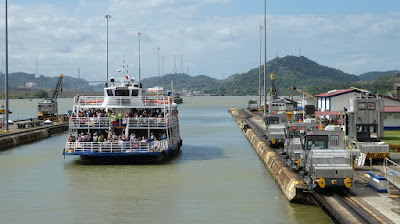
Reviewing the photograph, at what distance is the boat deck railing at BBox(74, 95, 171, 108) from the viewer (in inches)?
1656

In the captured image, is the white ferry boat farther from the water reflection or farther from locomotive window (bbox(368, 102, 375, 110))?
locomotive window (bbox(368, 102, 375, 110))

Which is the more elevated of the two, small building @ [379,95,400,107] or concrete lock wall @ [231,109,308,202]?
small building @ [379,95,400,107]

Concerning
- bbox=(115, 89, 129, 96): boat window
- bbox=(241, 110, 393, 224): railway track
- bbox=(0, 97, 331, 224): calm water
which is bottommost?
bbox=(0, 97, 331, 224): calm water

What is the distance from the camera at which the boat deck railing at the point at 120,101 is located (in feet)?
138

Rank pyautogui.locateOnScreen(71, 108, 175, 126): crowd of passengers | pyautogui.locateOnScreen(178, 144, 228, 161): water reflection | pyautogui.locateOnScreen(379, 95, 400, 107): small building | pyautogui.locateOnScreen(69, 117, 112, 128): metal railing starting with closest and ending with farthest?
1. pyautogui.locateOnScreen(69, 117, 112, 128): metal railing
2. pyautogui.locateOnScreen(71, 108, 175, 126): crowd of passengers
3. pyautogui.locateOnScreen(178, 144, 228, 161): water reflection
4. pyautogui.locateOnScreen(379, 95, 400, 107): small building

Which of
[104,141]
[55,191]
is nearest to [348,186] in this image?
[55,191]

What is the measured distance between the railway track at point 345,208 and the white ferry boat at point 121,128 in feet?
54.9

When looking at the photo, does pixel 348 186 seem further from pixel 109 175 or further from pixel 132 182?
pixel 109 175

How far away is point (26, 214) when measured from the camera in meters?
25.0

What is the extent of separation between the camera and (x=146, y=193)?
29.6 meters

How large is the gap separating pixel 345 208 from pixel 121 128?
74.3ft

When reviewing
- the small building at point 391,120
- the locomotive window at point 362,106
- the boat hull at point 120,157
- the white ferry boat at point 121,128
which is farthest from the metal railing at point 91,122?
the small building at point 391,120

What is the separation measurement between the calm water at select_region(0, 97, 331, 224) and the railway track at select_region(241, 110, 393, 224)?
881 millimetres

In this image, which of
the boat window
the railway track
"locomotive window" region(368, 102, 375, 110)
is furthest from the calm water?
"locomotive window" region(368, 102, 375, 110)
